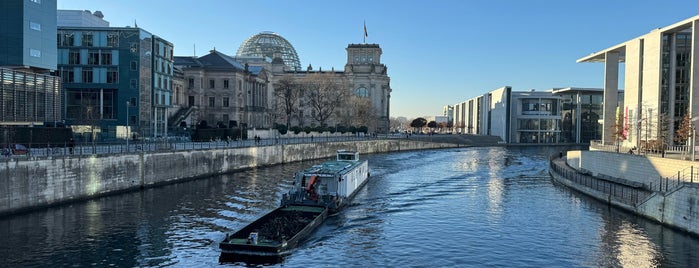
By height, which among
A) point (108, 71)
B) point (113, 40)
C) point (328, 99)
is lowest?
Result: point (328, 99)

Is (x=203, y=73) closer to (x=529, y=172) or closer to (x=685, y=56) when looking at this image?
(x=529, y=172)

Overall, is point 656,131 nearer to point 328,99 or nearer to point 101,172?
point 101,172

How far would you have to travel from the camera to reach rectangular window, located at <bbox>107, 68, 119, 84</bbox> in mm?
92312

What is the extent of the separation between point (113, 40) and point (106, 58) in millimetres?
3253

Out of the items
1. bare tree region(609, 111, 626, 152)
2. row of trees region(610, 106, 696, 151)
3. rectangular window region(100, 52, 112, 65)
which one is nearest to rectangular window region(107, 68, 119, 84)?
rectangular window region(100, 52, 112, 65)

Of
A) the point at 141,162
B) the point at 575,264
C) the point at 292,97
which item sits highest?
the point at 292,97

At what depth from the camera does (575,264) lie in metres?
31.7

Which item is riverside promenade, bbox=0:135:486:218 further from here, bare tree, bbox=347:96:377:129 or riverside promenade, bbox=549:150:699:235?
bare tree, bbox=347:96:377:129

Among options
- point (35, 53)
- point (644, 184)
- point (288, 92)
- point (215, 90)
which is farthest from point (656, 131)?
point (215, 90)

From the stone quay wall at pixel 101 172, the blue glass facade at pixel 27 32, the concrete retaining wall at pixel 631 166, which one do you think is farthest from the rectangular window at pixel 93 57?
the concrete retaining wall at pixel 631 166

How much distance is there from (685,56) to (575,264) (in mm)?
62209

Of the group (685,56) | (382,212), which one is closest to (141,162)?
(382,212)

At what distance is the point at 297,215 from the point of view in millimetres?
41938

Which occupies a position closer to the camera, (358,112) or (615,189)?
(615,189)
